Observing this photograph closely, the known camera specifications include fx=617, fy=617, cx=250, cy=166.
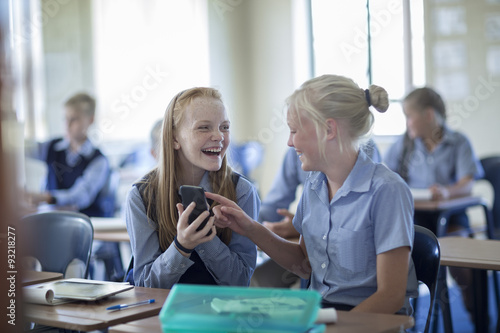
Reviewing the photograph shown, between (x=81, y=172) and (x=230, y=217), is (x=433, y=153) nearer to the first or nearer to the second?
(x=81, y=172)

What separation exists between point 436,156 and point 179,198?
8.48 ft

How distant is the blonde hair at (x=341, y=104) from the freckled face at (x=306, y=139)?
0.04 feet

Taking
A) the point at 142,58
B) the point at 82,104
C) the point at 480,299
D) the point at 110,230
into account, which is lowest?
the point at 480,299

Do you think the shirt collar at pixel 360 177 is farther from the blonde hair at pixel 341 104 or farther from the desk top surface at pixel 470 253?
the desk top surface at pixel 470 253

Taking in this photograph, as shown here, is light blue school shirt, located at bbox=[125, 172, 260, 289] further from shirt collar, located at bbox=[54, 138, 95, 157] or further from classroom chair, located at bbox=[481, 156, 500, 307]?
classroom chair, located at bbox=[481, 156, 500, 307]

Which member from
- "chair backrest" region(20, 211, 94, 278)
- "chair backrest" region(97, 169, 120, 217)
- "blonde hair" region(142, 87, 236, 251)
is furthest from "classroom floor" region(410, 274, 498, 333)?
"chair backrest" region(97, 169, 120, 217)

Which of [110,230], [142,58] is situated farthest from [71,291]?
[142,58]

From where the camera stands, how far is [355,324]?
131 centimetres

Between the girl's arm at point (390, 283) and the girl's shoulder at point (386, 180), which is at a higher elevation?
the girl's shoulder at point (386, 180)

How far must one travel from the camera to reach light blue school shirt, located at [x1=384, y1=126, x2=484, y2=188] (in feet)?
13.3

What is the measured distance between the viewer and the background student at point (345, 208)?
5.36ft

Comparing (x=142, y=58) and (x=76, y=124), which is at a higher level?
(x=142, y=58)

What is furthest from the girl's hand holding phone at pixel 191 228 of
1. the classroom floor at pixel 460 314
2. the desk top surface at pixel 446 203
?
the desk top surface at pixel 446 203

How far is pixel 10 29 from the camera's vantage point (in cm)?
57
